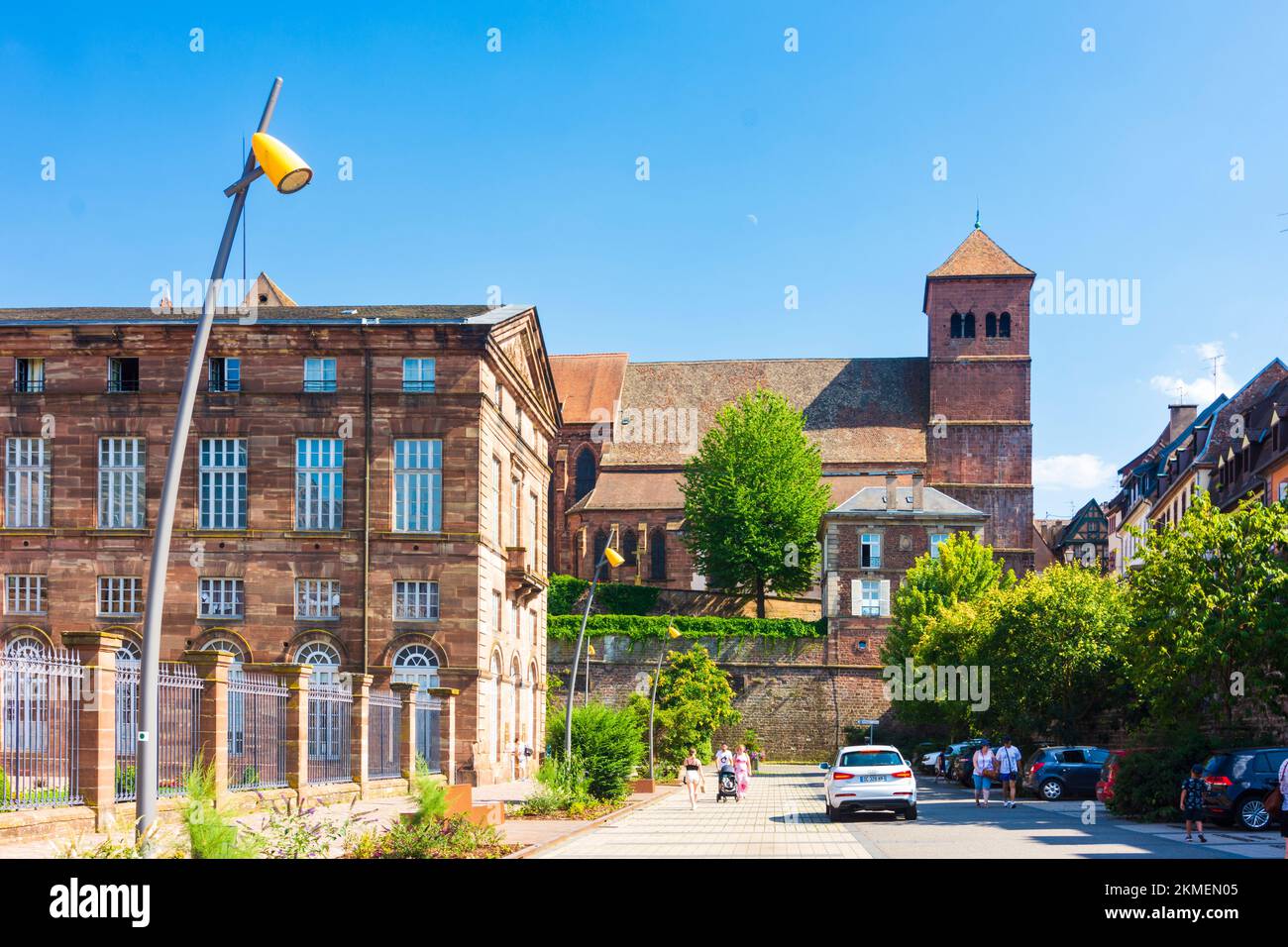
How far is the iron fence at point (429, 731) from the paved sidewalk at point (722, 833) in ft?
18.2

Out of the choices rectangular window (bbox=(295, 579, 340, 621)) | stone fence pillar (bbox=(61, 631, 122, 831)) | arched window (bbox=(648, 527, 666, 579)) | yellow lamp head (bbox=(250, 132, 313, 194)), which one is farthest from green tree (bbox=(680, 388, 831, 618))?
yellow lamp head (bbox=(250, 132, 313, 194))

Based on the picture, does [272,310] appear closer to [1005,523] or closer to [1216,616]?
[1216,616]

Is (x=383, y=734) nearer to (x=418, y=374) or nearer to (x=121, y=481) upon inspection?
(x=418, y=374)

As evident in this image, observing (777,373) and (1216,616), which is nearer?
(1216,616)

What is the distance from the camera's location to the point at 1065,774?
35.5 meters

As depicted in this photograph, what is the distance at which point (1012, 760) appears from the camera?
32.1 meters

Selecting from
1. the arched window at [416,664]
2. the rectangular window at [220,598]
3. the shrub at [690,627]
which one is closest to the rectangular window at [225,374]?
the rectangular window at [220,598]

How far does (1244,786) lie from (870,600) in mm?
48474

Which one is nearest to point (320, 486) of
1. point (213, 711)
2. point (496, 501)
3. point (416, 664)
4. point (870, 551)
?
point (496, 501)

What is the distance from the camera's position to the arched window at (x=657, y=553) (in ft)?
279

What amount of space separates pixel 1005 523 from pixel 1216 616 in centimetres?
5282
